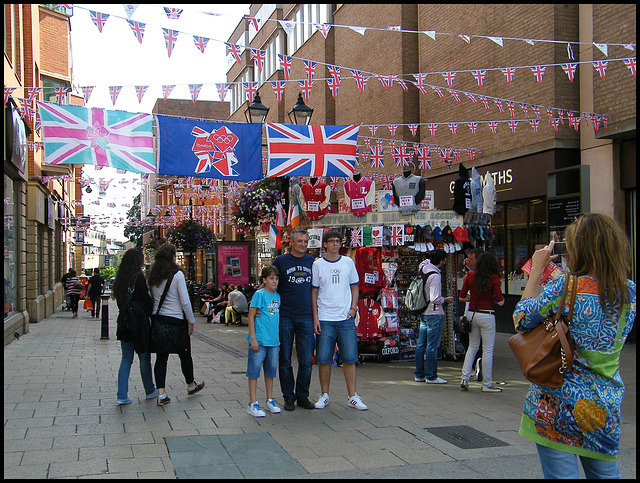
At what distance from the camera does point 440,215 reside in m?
9.70

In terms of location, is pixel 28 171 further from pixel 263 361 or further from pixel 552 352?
pixel 552 352

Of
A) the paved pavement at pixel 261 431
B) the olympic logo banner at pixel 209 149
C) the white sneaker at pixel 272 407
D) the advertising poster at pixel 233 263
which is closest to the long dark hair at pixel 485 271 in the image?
the paved pavement at pixel 261 431

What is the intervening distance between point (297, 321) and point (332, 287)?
0.54 m

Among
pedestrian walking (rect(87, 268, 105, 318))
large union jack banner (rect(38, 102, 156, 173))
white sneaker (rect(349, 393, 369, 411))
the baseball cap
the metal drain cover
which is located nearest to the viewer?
the metal drain cover

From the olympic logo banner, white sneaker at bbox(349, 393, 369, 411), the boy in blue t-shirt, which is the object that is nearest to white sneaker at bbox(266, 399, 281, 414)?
the boy in blue t-shirt

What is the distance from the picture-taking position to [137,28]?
7648mm

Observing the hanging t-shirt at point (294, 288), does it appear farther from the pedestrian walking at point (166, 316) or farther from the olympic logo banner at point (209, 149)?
the olympic logo banner at point (209, 149)

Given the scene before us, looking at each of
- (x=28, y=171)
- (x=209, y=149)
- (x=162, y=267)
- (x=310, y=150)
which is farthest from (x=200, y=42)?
(x=28, y=171)

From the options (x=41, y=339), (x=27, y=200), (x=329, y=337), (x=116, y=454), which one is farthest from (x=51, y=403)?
(x=27, y=200)

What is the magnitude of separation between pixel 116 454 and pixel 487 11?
46.6 feet

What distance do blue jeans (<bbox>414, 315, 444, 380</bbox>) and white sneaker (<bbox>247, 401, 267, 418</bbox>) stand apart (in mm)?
2856

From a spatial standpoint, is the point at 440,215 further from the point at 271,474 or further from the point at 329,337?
the point at 271,474

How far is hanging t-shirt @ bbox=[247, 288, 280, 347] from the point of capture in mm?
6289

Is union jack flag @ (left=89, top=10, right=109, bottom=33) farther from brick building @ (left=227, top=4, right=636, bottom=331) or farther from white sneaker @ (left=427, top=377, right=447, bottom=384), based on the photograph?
white sneaker @ (left=427, top=377, right=447, bottom=384)
